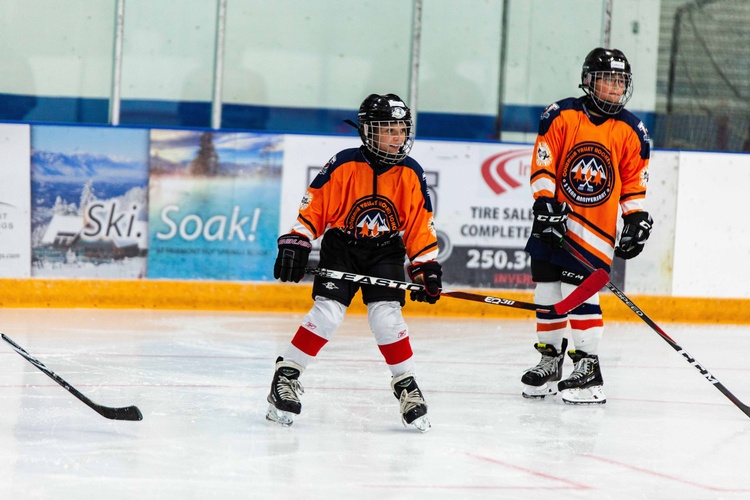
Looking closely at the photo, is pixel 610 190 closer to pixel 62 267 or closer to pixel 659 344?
pixel 659 344

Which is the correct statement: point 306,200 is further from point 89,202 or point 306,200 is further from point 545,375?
point 89,202

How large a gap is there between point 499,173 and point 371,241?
10.2 ft

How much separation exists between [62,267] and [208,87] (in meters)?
1.65

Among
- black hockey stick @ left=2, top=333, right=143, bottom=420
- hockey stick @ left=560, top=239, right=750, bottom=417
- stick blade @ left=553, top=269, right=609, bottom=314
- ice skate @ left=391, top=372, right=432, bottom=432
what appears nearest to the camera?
black hockey stick @ left=2, top=333, right=143, bottom=420

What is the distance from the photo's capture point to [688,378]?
479cm

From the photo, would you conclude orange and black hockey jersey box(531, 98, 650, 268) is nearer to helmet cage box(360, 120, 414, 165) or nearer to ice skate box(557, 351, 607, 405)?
ice skate box(557, 351, 607, 405)

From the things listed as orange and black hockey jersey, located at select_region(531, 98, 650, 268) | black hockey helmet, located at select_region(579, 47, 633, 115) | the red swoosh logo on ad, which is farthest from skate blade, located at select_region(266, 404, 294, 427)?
the red swoosh logo on ad

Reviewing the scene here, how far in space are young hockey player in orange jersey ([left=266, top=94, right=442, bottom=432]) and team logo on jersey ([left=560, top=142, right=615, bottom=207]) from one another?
2.58ft

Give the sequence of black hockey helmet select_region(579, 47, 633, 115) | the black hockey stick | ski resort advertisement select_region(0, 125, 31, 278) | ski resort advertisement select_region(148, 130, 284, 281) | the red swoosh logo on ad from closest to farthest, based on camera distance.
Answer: the black hockey stick, black hockey helmet select_region(579, 47, 633, 115), ski resort advertisement select_region(0, 125, 31, 278), ski resort advertisement select_region(148, 130, 284, 281), the red swoosh logo on ad

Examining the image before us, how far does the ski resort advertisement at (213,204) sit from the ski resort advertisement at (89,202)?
9cm

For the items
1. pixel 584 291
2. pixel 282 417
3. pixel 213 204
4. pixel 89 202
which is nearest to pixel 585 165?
pixel 584 291

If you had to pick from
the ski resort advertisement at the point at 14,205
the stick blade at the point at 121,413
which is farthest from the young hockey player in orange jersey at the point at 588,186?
the ski resort advertisement at the point at 14,205

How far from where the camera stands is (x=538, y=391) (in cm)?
418

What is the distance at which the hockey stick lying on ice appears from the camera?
347 cm
